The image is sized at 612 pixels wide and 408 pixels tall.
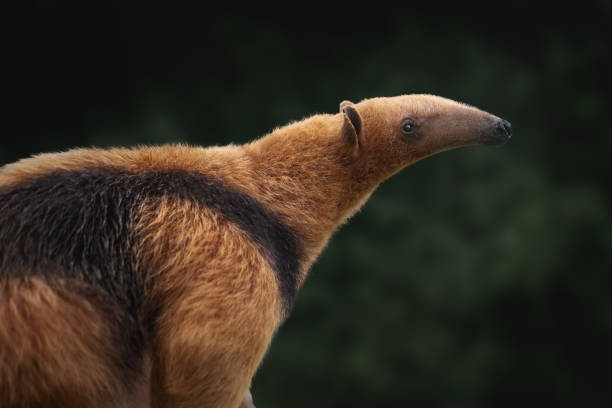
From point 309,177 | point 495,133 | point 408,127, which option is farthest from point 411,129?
point 309,177

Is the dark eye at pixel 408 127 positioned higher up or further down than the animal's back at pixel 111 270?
higher up

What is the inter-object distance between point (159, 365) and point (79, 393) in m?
0.36

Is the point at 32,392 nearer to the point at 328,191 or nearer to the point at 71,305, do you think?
the point at 71,305

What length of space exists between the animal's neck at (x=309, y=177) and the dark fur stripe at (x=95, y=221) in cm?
20

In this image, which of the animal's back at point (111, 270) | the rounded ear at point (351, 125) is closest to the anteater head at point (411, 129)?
the rounded ear at point (351, 125)

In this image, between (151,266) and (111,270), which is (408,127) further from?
(111,270)

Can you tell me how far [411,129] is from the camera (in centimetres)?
359

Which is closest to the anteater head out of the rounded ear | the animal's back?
the rounded ear

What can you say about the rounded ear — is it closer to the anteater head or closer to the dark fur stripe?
the anteater head

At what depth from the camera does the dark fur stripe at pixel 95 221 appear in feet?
9.27

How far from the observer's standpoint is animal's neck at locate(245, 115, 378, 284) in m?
3.46

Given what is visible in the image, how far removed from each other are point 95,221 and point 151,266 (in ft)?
0.96

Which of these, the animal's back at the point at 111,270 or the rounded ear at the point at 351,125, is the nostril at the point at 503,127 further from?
the animal's back at the point at 111,270

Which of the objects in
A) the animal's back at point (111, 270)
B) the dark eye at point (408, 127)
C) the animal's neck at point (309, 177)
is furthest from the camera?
the dark eye at point (408, 127)
